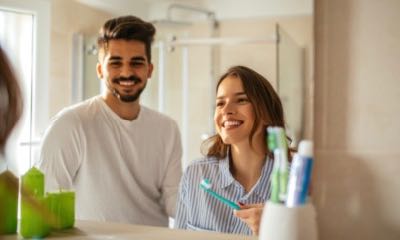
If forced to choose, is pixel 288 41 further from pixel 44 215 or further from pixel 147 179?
pixel 44 215

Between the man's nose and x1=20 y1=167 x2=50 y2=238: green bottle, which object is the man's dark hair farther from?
x1=20 y1=167 x2=50 y2=238: green bottle

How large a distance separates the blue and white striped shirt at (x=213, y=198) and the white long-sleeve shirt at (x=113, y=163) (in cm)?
3

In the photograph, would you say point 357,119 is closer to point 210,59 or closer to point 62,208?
point 210,59

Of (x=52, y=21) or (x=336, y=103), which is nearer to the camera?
(x=336, y=103)

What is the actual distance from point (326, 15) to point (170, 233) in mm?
559

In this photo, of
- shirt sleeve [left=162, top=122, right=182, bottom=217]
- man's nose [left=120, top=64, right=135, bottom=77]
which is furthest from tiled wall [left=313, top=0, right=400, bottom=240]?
man's nose [left=120, top=64, right=135, bottom=77]

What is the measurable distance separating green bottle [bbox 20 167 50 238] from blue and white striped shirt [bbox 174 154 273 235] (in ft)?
0.96

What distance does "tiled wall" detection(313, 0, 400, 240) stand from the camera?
0.84 m

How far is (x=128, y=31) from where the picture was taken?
1010mm

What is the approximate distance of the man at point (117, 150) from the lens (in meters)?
1.02

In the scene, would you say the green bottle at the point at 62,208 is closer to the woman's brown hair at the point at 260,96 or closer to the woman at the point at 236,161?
the woman at the point at 236,161

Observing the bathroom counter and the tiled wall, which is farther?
the bathroom counter

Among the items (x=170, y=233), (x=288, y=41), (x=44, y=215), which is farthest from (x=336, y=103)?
(x=44, y=215)

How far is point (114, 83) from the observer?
103 cm
